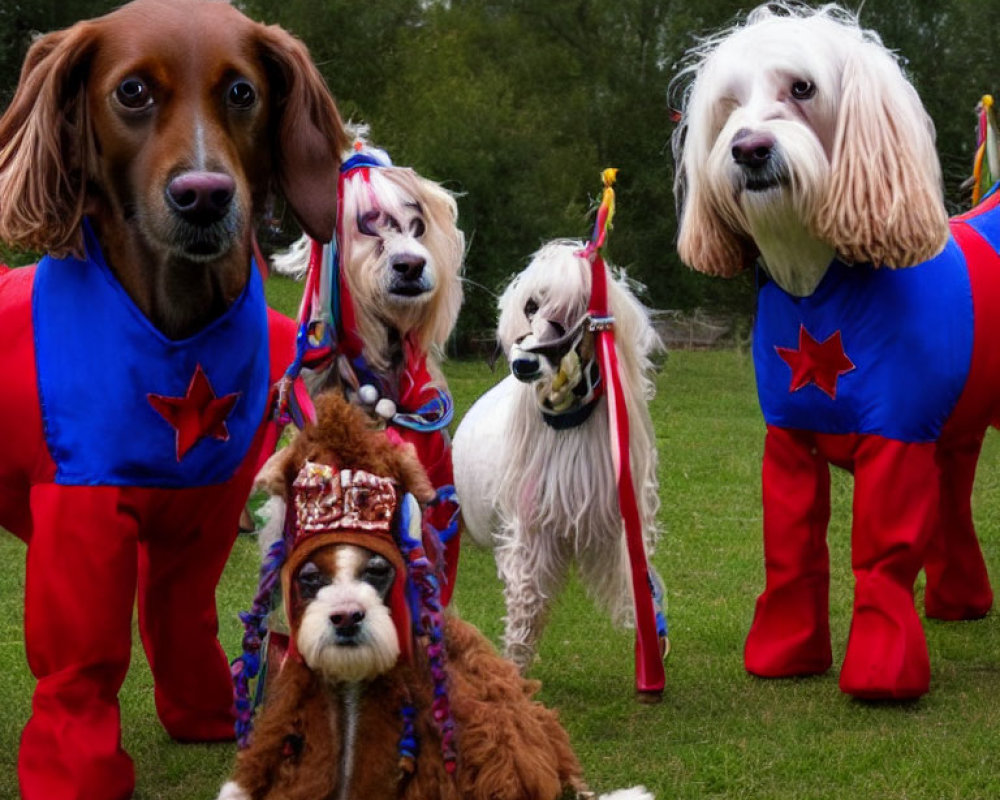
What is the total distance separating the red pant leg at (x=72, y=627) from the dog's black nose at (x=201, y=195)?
712 mm

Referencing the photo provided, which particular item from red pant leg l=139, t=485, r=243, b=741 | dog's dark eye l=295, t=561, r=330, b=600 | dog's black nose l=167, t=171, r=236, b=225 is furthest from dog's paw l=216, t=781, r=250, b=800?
dog's black nose l=167, t=171, r=236, b=225

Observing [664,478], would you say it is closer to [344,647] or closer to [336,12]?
[344,647]

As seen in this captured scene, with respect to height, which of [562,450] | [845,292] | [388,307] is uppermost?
[845,292]

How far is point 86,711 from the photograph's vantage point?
11.7ft

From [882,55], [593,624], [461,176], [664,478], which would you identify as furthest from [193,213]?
[461,176]

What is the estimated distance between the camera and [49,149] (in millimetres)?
3314

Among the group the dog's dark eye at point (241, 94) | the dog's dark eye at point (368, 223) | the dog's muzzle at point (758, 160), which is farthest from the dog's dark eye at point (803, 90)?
the dog's dark eye at point (241, 94)

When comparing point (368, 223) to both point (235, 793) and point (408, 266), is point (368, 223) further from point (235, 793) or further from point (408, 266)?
point (235, 793)

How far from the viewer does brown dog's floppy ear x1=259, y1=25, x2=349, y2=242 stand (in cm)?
352

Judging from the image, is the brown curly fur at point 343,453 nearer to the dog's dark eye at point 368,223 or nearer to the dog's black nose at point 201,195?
the dog's black nose at point 201,195

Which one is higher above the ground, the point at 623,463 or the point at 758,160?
the point at 758,160

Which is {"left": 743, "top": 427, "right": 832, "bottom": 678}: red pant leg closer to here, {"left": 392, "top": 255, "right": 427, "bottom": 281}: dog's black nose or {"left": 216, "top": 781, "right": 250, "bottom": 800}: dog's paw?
Result: {"left": 392, "top": 255, "right": 427, "bottom": 281}: dog's black nose

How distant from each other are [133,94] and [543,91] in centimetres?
2020

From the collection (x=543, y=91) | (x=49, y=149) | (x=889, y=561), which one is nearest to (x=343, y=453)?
(x=49, y=149)
